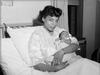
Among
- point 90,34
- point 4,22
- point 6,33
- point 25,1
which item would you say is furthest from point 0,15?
point 90,34

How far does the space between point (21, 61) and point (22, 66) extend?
0.08 m

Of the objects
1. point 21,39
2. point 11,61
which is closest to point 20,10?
point 21,39

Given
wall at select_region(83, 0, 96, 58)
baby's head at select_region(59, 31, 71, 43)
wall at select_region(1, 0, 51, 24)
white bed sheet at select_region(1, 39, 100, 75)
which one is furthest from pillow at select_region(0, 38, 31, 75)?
wall at select_region(83, 0, 96, 58)

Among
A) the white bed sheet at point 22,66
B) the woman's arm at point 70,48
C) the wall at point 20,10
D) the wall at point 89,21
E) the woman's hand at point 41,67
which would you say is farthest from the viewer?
the wall at point 89,21

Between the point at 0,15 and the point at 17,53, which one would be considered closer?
the point at 17,53

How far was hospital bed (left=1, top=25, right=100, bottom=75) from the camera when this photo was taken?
161 centimetres

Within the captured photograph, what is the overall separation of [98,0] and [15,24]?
1826 millimetres

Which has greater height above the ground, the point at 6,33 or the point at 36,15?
the point at 36,15

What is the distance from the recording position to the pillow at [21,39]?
1887 millimetres

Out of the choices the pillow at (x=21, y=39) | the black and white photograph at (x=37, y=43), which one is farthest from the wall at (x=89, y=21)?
the pillow at (x=21, y=39)

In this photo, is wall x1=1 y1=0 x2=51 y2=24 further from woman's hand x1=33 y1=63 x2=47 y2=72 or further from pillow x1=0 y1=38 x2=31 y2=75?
woman's hand x1=33 y1=63 x2=47 y2=72

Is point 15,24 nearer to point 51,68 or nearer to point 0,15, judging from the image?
point 0,15

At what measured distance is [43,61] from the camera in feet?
5.87

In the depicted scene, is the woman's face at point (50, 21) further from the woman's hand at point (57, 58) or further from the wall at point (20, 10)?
the wall at point (20, 10)
